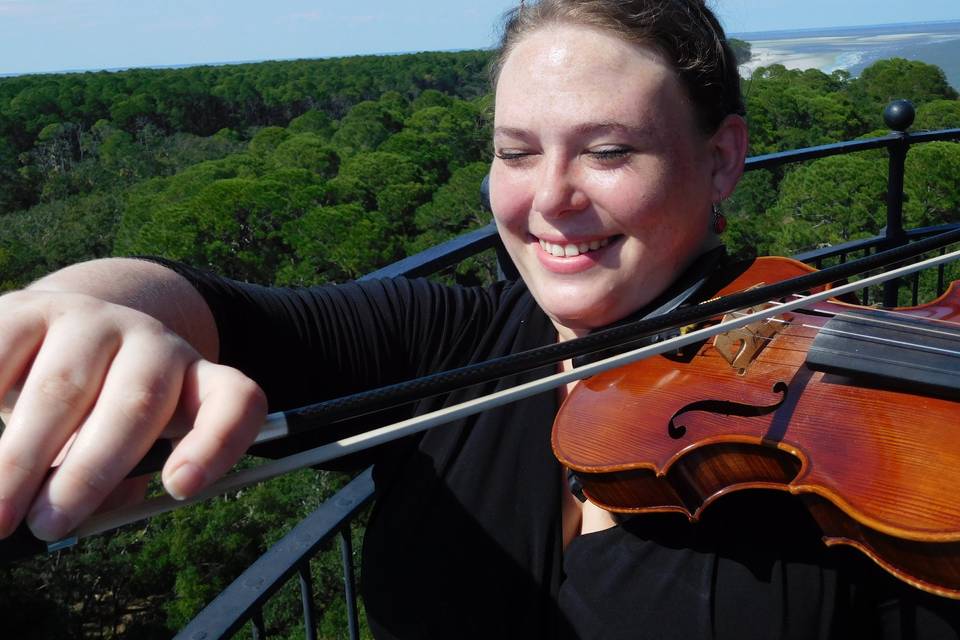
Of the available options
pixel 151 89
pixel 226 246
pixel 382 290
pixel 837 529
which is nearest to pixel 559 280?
pixel 382 290

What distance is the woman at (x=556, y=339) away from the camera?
1217 millimetres

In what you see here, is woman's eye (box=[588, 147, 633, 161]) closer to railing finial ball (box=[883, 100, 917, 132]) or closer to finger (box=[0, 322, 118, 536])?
finger (box=[0, 322, 118, 536])

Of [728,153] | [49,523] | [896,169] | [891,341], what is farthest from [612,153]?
[896,169]

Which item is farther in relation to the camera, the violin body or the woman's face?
the woman's face

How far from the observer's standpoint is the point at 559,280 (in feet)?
5.09

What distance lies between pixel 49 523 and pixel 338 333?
3.37ft

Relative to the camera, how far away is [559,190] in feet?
4.86

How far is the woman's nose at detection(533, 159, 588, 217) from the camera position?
147cm

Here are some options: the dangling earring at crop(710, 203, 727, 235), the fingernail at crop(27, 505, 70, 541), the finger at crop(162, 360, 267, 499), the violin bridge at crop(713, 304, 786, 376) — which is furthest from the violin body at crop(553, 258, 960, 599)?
the fingernail at crop(27, 505, 70, 541)

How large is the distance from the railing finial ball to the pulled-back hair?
291 centimetres

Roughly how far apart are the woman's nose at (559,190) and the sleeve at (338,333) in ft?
1.10

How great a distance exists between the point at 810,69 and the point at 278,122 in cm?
4222

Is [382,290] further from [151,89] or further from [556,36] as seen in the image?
[151,89]

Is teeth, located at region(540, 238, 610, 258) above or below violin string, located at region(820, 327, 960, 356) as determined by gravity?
above
